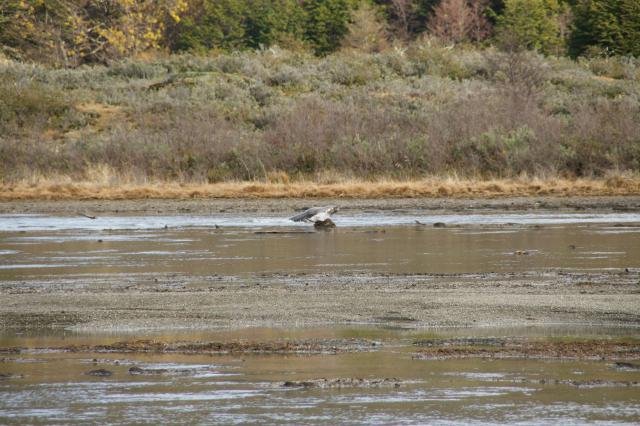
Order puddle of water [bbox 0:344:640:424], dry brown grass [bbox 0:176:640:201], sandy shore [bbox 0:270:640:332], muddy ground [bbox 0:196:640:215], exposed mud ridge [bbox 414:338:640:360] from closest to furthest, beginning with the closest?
puddle of water [bbox 0:344:640:424], exposed mud ridge [bbox 414:338:640:360], sandy shore [bbox 0:270:640:332], muddy ground [bbox 0:196:640:215], dry brown grass [bbox 0:176:640:201]

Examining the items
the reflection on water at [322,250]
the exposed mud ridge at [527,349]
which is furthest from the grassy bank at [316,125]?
the exposed mud ridge at [527,349]

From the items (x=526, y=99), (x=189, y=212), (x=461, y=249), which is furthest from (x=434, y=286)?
(x=526, y=99)

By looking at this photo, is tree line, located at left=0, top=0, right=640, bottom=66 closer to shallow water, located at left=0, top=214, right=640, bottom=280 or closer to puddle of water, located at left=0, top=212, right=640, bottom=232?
puddle of water, located at left=0, top=212, right=640, bottom=232

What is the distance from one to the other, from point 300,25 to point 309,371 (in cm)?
6308

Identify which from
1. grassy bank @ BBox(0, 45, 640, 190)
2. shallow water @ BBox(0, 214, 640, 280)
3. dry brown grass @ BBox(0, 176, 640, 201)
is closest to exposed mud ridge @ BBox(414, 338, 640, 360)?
shallow water @ BBox(0, 214, 640, 280)

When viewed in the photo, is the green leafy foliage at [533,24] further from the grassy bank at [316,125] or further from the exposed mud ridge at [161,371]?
the exposed mud ridge at [161,371]

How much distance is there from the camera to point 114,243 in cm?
2198

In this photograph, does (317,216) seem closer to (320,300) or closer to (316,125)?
(320,300)

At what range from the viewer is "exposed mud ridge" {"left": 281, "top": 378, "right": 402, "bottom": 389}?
9086 mm

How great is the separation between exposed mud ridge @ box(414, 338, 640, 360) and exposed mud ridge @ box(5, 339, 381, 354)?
1.78ft

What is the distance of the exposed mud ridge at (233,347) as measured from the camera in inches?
416

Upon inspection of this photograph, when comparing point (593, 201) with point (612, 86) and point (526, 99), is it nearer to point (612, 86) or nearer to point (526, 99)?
point (526, 99)

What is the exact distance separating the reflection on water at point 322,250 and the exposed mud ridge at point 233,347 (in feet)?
19.5

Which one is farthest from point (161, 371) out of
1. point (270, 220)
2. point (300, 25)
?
point (300, 25)
